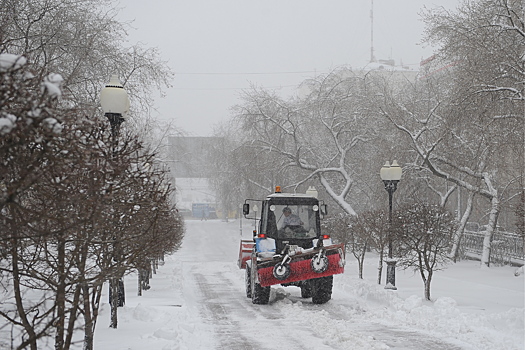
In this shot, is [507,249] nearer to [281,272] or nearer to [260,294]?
[260,294]

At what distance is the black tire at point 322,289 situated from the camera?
47.8ft

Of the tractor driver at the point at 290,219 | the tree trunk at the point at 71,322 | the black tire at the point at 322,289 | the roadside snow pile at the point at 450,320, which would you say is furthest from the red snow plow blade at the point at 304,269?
the tree trunk at the point at 71,322

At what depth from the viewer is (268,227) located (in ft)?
51.2

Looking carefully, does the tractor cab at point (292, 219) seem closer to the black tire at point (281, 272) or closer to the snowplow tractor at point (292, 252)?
the snowplow tractor at point (292, 252)

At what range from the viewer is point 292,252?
46.9 ft

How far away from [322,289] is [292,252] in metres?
1.20

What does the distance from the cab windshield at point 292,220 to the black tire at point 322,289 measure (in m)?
1.36

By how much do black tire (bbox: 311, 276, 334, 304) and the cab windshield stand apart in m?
1.36

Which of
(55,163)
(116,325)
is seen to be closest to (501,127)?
(116,325)

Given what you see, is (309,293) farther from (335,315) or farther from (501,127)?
(501,127)

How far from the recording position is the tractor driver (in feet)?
51.4

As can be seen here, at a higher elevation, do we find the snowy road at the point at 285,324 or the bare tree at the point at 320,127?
the bare tree at the point at 320,127

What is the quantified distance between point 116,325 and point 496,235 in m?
21.4

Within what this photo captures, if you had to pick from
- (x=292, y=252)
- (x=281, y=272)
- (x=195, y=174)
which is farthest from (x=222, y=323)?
(x=195, y=174)
